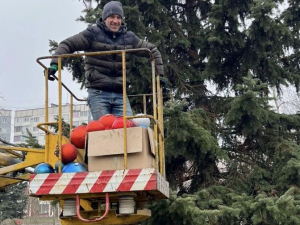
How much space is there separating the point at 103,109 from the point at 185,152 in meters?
2.94

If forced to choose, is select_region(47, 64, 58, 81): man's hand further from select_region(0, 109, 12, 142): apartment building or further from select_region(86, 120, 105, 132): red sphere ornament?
select_region(0, 109, 12, 142): apartment building

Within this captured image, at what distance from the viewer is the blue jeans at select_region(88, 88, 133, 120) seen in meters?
5.61

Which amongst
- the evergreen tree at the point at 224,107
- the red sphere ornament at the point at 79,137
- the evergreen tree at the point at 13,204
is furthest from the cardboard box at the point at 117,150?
the evergreen tree at the point at 13,204

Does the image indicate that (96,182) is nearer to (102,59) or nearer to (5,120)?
(102,59)

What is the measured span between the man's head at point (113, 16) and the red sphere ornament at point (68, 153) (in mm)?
1639

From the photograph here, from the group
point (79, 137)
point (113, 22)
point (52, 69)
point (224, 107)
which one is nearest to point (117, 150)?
point (79, 137)

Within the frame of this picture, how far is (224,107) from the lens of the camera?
9289 millimetres

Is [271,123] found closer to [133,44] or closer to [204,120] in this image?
[204,120]

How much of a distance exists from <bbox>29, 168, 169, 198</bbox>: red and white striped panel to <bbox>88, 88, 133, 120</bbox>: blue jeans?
1307 mm

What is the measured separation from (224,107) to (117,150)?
515cm

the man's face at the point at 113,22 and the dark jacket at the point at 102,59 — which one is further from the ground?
the man's face at the point at 113,22

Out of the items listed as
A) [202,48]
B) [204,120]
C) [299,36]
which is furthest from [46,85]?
[299,36]

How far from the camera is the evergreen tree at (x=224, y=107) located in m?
7.55

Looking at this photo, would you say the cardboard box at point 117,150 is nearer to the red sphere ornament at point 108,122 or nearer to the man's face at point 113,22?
the red sphere ornament at point 108,122
